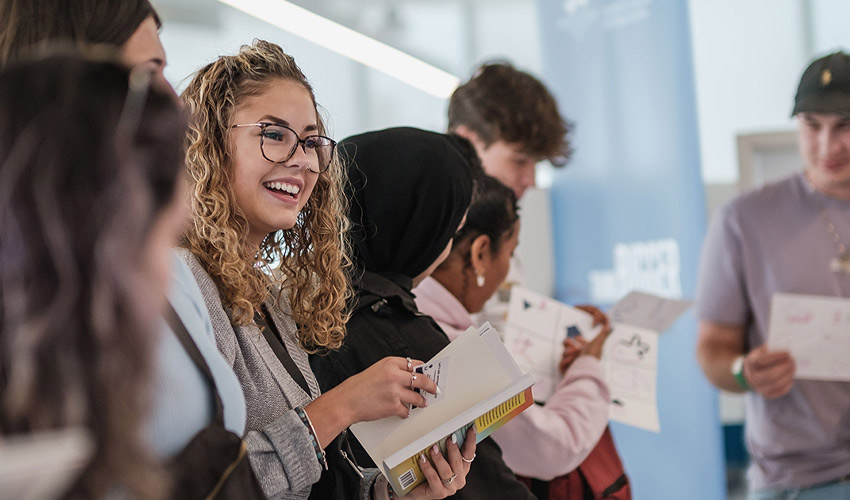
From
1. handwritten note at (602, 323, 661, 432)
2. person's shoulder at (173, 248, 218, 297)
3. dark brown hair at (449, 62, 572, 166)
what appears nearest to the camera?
person's shoulder at (173, 248, 218, 297)

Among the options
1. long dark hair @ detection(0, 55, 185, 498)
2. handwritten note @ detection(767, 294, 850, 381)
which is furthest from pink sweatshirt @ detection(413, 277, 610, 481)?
long dark hair @ detection(0, 55, 185, 498)

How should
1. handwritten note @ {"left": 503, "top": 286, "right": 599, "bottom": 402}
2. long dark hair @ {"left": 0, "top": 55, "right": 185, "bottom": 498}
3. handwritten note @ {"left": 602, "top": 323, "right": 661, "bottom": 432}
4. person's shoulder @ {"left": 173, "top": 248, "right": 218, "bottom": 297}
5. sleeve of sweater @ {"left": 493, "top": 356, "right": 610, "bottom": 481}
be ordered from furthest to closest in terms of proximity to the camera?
handwritten note @ {"left": 602, "top": 323, "right": 661, "bottom": 432}, handwritten note @ {"left": 503, "top": 286, "right": 599, "bottom": 402}, sleeve of sweater @ {"left": 493, "top": 356, "right": 610, "bottom": 481}, person's shoulder @ {"left": 173, "top": 248, "right": 218, "bottom": 297}, long dark hair @ {"left": 0, "top": 55, "right": 185, "bottom": 498}

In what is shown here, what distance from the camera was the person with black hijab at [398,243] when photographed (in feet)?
5.80

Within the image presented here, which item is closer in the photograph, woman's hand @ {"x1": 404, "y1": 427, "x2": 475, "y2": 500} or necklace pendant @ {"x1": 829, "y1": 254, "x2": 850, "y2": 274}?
woman's hand @ {"x1": 404, "y1": 427, "x2": 475, "y2": 500}

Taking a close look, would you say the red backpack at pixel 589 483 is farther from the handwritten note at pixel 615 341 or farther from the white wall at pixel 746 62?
the white wall at pixel 746 62

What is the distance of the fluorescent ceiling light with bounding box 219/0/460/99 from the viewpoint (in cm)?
607

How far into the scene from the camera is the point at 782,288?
9.28 ft

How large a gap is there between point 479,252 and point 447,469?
0.91 meters

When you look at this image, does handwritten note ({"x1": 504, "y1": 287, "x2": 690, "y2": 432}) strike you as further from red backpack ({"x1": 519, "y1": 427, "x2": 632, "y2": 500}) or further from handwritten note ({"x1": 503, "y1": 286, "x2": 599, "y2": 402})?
red backpack ({"x1": 519, "y1": 427, "x2": 632, "y2": 500})

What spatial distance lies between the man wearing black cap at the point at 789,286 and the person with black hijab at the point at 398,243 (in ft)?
4.37

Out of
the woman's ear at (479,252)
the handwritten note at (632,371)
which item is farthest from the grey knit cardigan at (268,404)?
the handwritten note at (632,371)

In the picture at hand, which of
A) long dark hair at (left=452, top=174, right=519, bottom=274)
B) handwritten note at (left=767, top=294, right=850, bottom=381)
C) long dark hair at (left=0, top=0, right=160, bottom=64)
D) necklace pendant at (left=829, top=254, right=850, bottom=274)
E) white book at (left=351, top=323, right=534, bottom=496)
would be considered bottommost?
handwritten note at (left=767, top=294, right=850, bottom=381)

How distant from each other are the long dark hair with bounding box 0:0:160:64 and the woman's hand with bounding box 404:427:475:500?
0.85 metres

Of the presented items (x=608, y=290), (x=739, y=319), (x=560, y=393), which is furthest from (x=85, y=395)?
(x=608, y=290)
